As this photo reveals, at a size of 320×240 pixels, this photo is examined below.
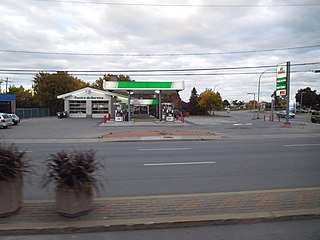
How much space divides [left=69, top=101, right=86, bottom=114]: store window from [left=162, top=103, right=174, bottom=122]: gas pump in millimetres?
18112

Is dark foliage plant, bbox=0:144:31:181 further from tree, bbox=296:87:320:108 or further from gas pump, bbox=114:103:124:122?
tree, bbox=296:87:320:108

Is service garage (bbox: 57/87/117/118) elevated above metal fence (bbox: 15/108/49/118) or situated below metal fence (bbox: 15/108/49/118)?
above

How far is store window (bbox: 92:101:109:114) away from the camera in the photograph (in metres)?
51.4

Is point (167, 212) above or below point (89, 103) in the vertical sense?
below

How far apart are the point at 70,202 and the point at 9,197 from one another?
102cm

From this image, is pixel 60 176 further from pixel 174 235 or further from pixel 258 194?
pixel 258 194

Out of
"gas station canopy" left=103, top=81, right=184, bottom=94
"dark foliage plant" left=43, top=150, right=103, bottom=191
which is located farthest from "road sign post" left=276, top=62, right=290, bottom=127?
"dark foliage plant" left=43, top=150, right=103, bottom=191

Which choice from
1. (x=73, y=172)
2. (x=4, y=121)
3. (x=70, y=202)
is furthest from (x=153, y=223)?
(x=4, y=121)

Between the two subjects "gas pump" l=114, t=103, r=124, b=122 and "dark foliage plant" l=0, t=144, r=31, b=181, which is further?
"gas pump" l=114, t=103, r=124, b=122

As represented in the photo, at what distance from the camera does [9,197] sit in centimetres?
436

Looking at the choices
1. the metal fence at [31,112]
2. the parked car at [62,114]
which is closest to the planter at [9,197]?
the parked car at [62,114]

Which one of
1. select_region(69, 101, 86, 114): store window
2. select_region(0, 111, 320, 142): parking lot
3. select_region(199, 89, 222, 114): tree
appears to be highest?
select_region(199, 89, 222, 114): tree

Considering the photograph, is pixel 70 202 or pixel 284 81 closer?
pixel 70 202

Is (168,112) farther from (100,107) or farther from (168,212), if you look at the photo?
(168,212)
